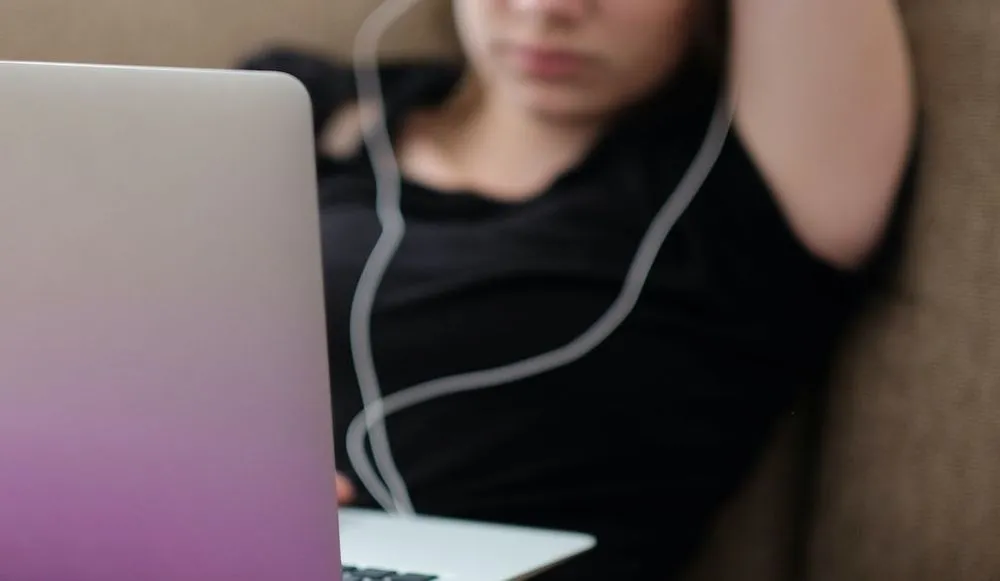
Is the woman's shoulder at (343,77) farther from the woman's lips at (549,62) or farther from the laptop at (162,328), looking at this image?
the laptop at (162,328)

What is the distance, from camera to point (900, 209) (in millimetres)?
773

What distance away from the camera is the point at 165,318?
0.42 m

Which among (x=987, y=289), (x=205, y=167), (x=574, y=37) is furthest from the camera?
(x=574, y=37)

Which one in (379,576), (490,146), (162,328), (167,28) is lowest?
(379,576)

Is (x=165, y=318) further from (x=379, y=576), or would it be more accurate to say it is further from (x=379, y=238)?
(x=379, y=238)

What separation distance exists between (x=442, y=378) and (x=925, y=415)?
1.12ft

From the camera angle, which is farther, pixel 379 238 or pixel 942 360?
pixel 379 238

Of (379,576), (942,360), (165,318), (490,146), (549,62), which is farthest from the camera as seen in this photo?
(490,146)

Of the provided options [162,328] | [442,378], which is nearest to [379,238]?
[442,378]

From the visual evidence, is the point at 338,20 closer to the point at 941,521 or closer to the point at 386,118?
the point at 386,118

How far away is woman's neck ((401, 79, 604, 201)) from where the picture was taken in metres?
0.90

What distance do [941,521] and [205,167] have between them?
0.56 m

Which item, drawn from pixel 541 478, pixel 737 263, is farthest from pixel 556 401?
pixel 737 263

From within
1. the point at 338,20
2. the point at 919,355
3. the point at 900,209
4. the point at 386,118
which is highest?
the point at 338,20
